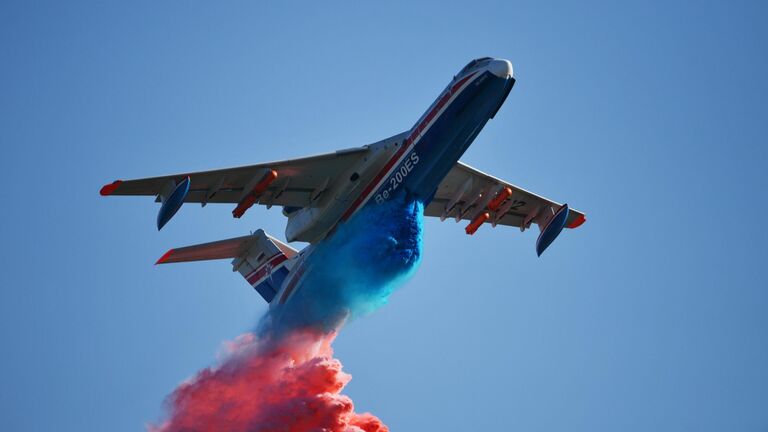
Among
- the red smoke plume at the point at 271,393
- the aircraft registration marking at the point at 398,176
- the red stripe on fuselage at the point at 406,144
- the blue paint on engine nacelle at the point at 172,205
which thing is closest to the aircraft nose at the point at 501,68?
the red stripe on fuselage at the point at 406,144

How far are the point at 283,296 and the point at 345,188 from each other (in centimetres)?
298

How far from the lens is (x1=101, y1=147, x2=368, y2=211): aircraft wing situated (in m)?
26.3

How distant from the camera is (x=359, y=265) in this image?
27.4 meters

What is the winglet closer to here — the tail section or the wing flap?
the wing flap

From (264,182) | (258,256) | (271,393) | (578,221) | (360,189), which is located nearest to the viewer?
(264,182)

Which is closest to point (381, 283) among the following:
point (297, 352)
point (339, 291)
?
point (339, 291)

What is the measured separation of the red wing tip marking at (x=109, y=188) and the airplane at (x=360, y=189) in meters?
0.02

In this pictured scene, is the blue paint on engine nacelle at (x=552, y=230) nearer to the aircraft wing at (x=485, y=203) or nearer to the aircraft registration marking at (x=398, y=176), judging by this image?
the aircraft wing at (x=485, y=203)

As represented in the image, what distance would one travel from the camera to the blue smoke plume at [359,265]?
27.4 meters

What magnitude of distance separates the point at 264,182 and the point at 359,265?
112 inches

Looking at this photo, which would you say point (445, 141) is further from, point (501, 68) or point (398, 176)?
point (501, 68)

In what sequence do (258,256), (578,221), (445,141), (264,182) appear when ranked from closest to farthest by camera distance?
1. (445,141)
2. (264,182)
3. (258,256)
4. (578,221)

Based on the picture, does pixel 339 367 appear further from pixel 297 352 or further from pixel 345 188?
pixel 345 188

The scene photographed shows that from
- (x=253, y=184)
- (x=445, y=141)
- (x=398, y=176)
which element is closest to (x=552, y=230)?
(x=398, y=176)
